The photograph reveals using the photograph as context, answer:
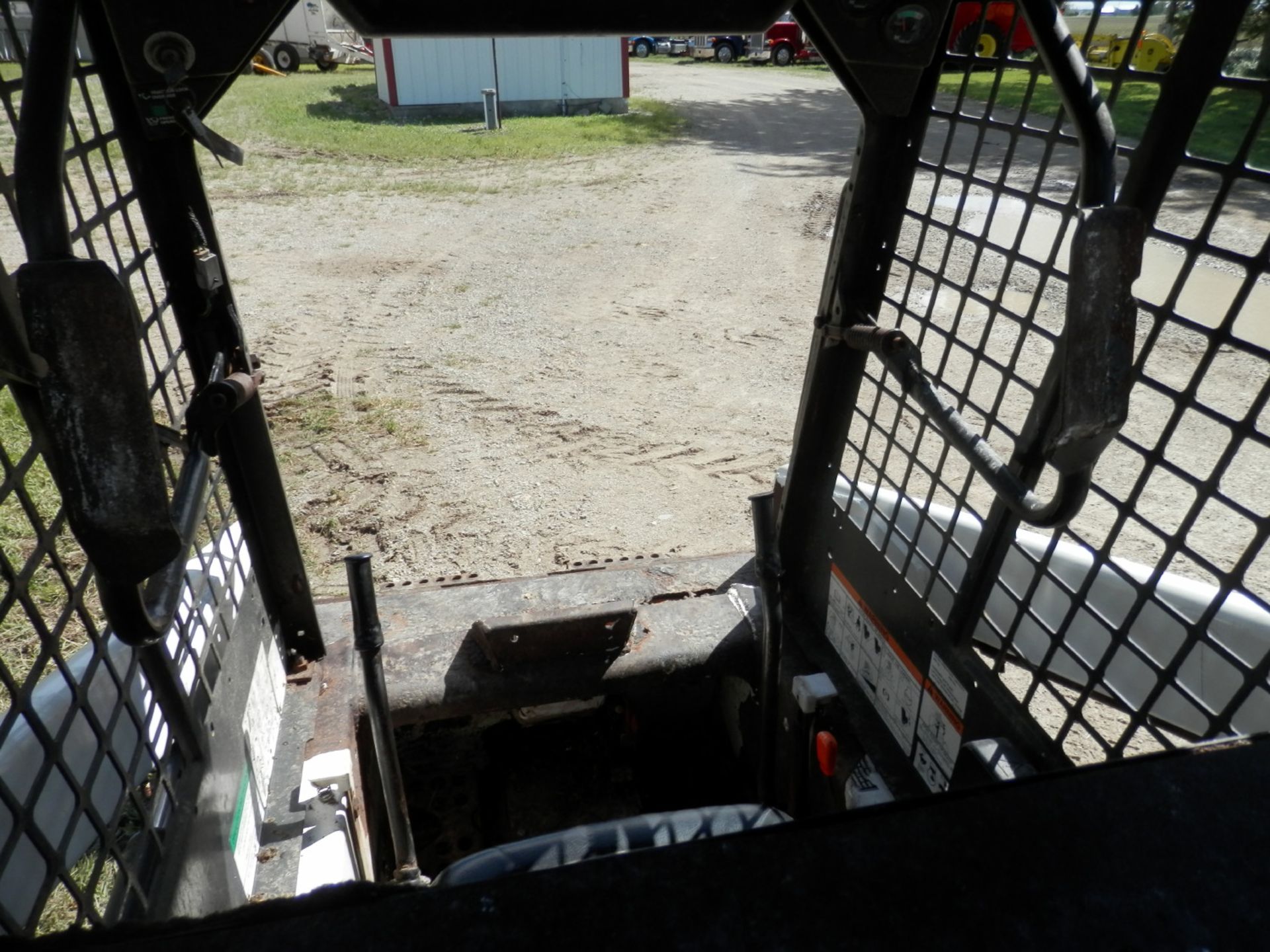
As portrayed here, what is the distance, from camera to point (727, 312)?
5.84m

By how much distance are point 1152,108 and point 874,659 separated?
1.11 m

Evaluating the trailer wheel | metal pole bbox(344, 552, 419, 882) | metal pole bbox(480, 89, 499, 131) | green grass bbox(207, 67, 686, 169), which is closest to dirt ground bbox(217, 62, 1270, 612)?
metal pole bbox(344, 552, 419, 882)

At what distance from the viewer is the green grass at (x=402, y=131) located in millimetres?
11008

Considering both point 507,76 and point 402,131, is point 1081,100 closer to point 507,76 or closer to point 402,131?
point 402,131

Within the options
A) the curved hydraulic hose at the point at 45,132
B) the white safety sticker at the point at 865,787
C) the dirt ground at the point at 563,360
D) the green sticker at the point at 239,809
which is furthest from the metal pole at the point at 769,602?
the curved hydraulic hose at the point at 45,132

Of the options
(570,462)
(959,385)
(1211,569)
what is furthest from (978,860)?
(959,385)

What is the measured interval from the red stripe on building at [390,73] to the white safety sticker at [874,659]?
556 inches

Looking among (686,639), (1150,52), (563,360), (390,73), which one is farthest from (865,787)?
(390,73)

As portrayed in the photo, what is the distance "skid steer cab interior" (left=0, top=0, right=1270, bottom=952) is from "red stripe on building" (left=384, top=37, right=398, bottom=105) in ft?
42.6

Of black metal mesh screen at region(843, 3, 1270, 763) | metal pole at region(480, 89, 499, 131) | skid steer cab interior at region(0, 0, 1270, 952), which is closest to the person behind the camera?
skid steer cab interior at region(0, 0, 1270, 952)

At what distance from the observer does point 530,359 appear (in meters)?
5.21

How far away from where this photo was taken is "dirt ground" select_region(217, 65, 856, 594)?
3705 mm

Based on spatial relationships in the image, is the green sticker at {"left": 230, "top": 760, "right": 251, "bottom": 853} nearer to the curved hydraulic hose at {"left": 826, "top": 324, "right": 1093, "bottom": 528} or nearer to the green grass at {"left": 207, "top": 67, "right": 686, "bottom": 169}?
the curved hydraulic hose at {"left": 826, "top": 324, "right": 1093, "bottom": 528}

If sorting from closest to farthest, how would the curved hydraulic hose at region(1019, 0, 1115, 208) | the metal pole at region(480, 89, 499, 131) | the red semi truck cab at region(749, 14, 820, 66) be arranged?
1. the curved hydraulic hose at region(1019, 0, 1115, 208)
2. the metal pole at region(480, 89, 499, 131)
3. the red semi truck cab at region(749, 14, 820, 66)
